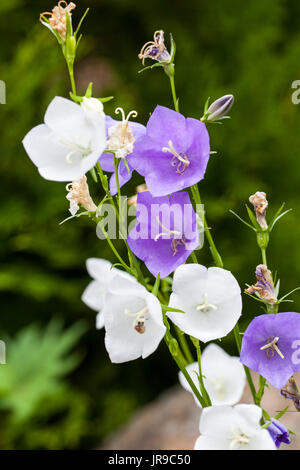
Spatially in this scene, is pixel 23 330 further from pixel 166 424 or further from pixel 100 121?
pixel 100 121

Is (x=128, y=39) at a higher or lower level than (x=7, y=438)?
higher

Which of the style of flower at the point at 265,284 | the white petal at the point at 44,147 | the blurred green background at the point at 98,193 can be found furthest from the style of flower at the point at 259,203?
the blurred green background at the point at 98,193

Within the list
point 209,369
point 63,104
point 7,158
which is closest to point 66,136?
point 63,104

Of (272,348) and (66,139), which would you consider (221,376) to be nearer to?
(272,348)

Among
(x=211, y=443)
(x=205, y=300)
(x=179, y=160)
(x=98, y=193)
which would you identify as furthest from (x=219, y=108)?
(x=98, y=193)

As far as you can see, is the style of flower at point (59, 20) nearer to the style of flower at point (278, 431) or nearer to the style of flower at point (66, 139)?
the style of flower at point (66, 139)

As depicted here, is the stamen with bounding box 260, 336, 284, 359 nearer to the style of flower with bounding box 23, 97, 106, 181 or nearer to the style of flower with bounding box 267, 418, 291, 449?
the style of flower with bounding box 267, 418, 291, 449
